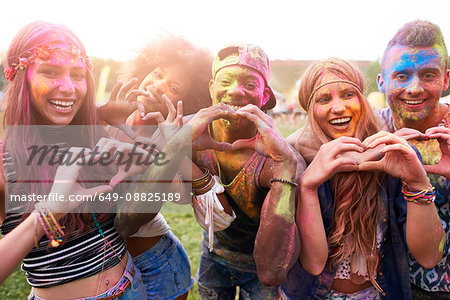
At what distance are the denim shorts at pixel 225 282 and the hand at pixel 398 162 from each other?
1.18m

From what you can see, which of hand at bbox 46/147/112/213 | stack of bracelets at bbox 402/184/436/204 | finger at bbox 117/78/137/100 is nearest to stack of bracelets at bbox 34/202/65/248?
hand at bbox 46/147/112/213

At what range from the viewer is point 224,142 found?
206cm

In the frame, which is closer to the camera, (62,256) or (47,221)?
(47,221)

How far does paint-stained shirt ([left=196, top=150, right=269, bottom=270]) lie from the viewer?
80.6 inches

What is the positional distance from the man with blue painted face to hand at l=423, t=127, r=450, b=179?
6 centimetres

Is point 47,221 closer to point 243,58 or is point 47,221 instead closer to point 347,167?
point 243,58

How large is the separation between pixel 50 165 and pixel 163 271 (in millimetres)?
1111

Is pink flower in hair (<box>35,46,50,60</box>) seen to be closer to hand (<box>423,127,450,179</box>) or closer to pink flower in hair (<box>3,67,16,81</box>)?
pink flower in hair (<box>3,67,16,81</box>)

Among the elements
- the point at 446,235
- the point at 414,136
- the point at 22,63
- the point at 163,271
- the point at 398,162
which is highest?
the point at 22,63

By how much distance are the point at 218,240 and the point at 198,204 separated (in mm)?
596

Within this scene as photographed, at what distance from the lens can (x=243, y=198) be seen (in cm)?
207

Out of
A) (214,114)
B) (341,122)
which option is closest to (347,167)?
(341,122)

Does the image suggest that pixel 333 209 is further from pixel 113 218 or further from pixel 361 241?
pixel 113 218

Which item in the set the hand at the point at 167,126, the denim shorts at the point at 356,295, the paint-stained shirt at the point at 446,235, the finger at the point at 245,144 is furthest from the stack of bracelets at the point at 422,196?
the hand at the point at 167,126
